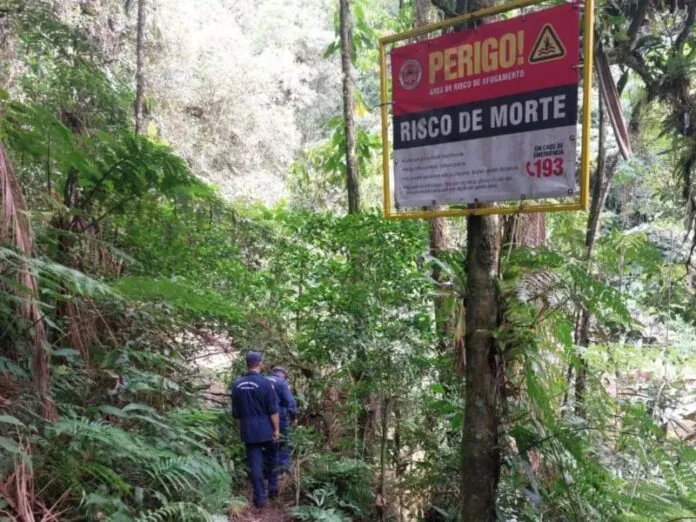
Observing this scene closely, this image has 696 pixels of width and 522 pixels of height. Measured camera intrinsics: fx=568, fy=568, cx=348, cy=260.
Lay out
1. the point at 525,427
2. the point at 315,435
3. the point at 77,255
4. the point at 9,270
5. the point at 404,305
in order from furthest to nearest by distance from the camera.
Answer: the point at 315,435, the point at 404,305, the point at 77,255, the point at 525,427, the point at 9,270

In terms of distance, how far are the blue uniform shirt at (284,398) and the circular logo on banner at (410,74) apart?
3536 millimetres

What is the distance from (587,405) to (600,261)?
242 centimetres

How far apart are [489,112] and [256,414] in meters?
3.99

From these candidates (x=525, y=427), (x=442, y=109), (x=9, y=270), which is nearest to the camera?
(x=9, y=270)

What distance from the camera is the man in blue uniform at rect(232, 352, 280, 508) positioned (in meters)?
5.73

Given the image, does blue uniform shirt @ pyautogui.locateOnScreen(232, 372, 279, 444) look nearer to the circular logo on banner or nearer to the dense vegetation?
the dense vegetation

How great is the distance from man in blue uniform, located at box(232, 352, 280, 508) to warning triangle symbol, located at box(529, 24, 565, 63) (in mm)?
4021

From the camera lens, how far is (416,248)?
590cm

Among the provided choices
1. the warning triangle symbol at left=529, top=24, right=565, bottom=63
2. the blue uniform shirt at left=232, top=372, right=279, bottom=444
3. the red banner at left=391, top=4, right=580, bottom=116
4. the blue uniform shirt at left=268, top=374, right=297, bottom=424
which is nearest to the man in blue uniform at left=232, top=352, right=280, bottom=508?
the blue uniform shirt at left=232, top=372, right=279, bottom=444

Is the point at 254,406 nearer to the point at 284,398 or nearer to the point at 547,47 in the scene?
the point at 284,398

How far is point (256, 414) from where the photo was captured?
577cm

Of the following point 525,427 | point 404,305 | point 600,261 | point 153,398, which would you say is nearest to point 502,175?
point 525,427

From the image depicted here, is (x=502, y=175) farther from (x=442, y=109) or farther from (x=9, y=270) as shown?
(x=9, y=270)

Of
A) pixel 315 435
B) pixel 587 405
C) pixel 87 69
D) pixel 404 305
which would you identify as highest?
pixel 87 69
